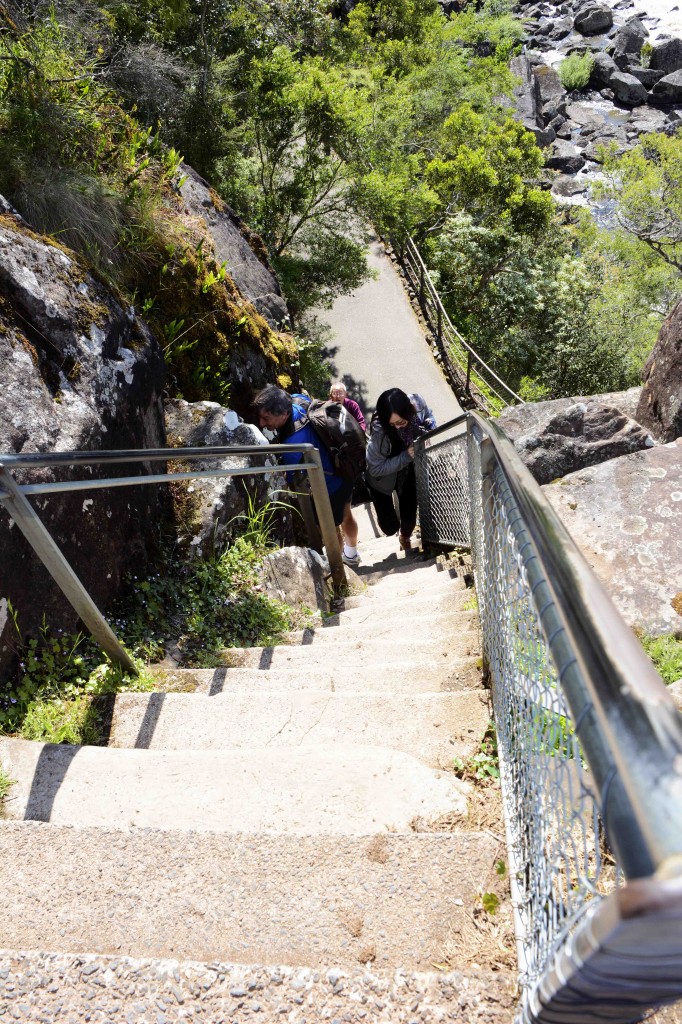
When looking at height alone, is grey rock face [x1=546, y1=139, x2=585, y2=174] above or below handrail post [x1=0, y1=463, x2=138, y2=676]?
above

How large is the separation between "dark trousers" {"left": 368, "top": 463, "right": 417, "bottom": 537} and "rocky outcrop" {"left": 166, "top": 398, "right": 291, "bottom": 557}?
117 centimetres

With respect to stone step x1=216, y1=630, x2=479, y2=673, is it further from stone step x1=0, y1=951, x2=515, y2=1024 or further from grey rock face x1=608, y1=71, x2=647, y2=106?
grey rock face x1=608, y1=71, x2=647, y2=106

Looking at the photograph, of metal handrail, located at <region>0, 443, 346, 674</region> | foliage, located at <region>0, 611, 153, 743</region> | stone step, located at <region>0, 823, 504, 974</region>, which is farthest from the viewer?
foliage, located at <region>0, 611, 153, 743</region>

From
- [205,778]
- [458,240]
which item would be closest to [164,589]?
[205,778]

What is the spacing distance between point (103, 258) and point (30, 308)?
1542mm

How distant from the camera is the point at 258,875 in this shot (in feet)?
5.90

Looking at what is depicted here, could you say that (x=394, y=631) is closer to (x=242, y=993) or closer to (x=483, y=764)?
(x=483, y=764)

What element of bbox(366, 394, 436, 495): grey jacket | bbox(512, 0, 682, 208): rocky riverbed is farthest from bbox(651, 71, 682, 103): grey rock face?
bbox(366, 394, 436, 495): grey jacket

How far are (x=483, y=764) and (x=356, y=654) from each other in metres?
1.50

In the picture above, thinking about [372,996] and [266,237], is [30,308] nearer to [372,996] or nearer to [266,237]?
[372,996]

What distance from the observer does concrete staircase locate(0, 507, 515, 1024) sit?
153 cm

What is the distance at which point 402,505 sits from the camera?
6656mm

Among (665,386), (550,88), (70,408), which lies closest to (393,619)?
(70,408)

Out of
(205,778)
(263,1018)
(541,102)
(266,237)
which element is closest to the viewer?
(263,1018)
